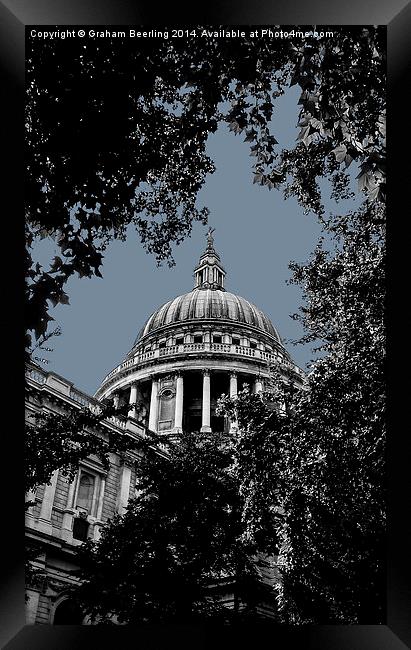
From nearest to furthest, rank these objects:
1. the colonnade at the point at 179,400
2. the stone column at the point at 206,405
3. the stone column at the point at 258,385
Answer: the colonnade at the point at 179,400, the stone column at the point at 258,385, the stone column at the point at 206,405

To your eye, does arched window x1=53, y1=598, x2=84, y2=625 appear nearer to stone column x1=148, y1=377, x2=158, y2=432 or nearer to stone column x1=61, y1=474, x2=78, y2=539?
stone column x1=61, y1=474, x2=78, y2=539

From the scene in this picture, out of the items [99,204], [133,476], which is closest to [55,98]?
[99,204]

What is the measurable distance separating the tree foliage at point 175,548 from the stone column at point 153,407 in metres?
0.92

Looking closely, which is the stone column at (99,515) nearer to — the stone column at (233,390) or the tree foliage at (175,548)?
the tree foliage at (175,548)

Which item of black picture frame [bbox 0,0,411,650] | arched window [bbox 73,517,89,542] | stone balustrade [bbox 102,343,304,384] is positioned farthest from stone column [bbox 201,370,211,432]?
black picture frame [bbox 0,0,411,650]

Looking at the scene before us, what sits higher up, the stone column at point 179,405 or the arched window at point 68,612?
the stone column at point 179,405

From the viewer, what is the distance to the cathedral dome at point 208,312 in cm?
883

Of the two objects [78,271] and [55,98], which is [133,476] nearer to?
[78,271]

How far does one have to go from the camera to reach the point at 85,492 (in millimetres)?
8398

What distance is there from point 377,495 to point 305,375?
12.9ft

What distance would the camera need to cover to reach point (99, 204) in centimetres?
715

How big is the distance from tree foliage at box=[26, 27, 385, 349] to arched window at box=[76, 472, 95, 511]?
248cm

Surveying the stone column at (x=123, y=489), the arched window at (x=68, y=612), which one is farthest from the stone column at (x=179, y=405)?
the arched window at (x=68, y=612)
